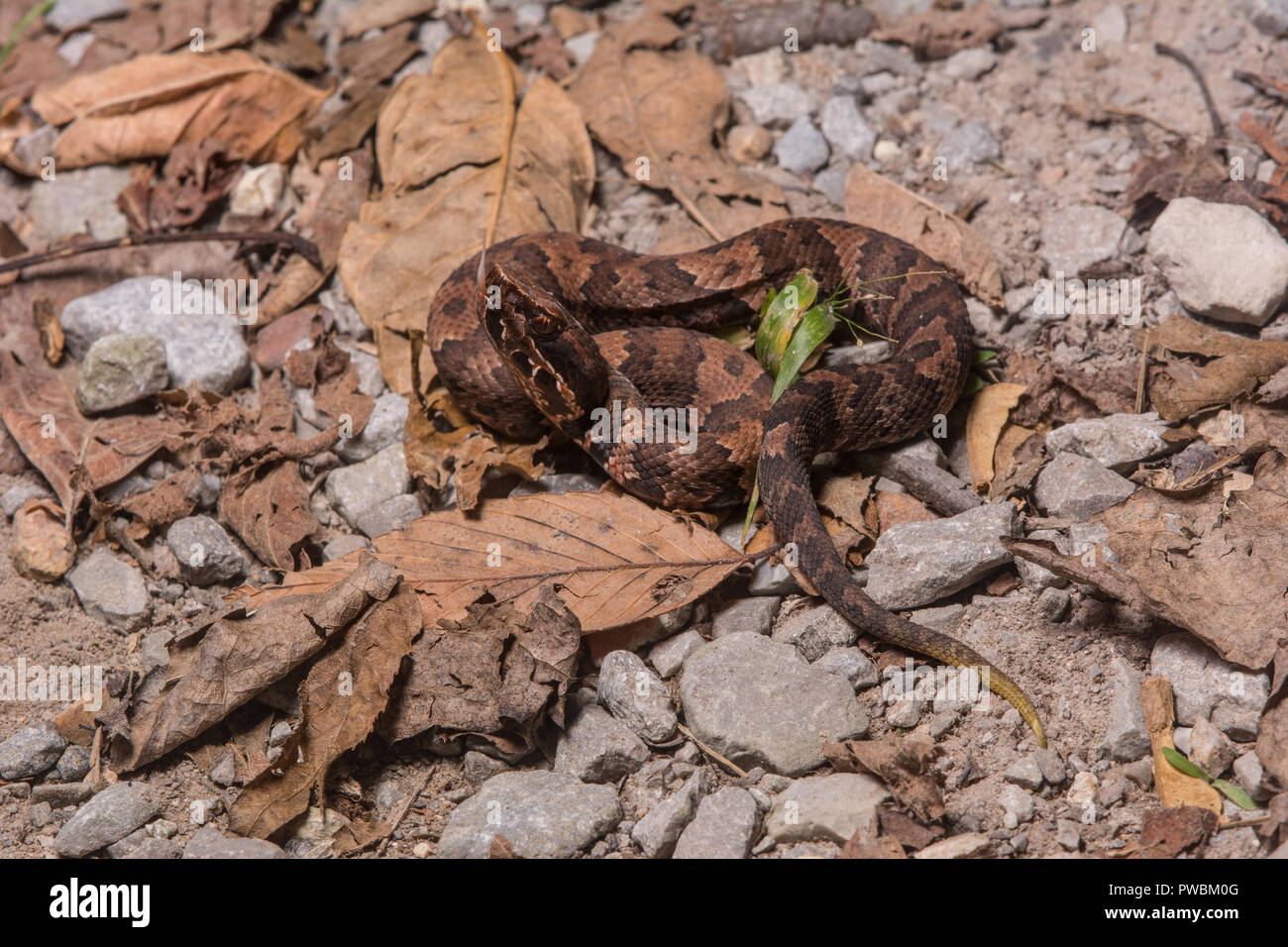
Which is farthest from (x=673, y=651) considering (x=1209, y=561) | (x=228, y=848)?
(x=1209, y=561)

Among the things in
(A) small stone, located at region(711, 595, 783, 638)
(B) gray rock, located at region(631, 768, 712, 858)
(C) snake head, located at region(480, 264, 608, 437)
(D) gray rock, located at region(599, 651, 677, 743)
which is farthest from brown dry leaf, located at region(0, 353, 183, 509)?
(B) gray rock, located at region(631, 768, 712, 858)

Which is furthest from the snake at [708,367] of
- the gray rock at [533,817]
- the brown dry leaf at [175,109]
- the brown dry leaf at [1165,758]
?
the brown dry leaf at [175,109]

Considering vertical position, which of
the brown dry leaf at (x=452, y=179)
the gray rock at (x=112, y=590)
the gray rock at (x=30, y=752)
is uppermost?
the brown dry leaf at (x=452, y=179)

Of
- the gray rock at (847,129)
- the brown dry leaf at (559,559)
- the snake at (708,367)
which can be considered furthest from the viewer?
the gray rock at (847,129)

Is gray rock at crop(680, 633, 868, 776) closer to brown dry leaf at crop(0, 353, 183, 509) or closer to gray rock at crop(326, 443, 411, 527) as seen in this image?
gray rock at crop(326, 443, 411, 527)

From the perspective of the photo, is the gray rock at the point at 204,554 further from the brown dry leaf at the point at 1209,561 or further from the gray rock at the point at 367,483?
the brown dry leaf at the point at 1209,561

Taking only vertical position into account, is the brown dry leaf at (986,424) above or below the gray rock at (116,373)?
above

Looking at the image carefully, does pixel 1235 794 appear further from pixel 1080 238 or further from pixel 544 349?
pixel 544 349
